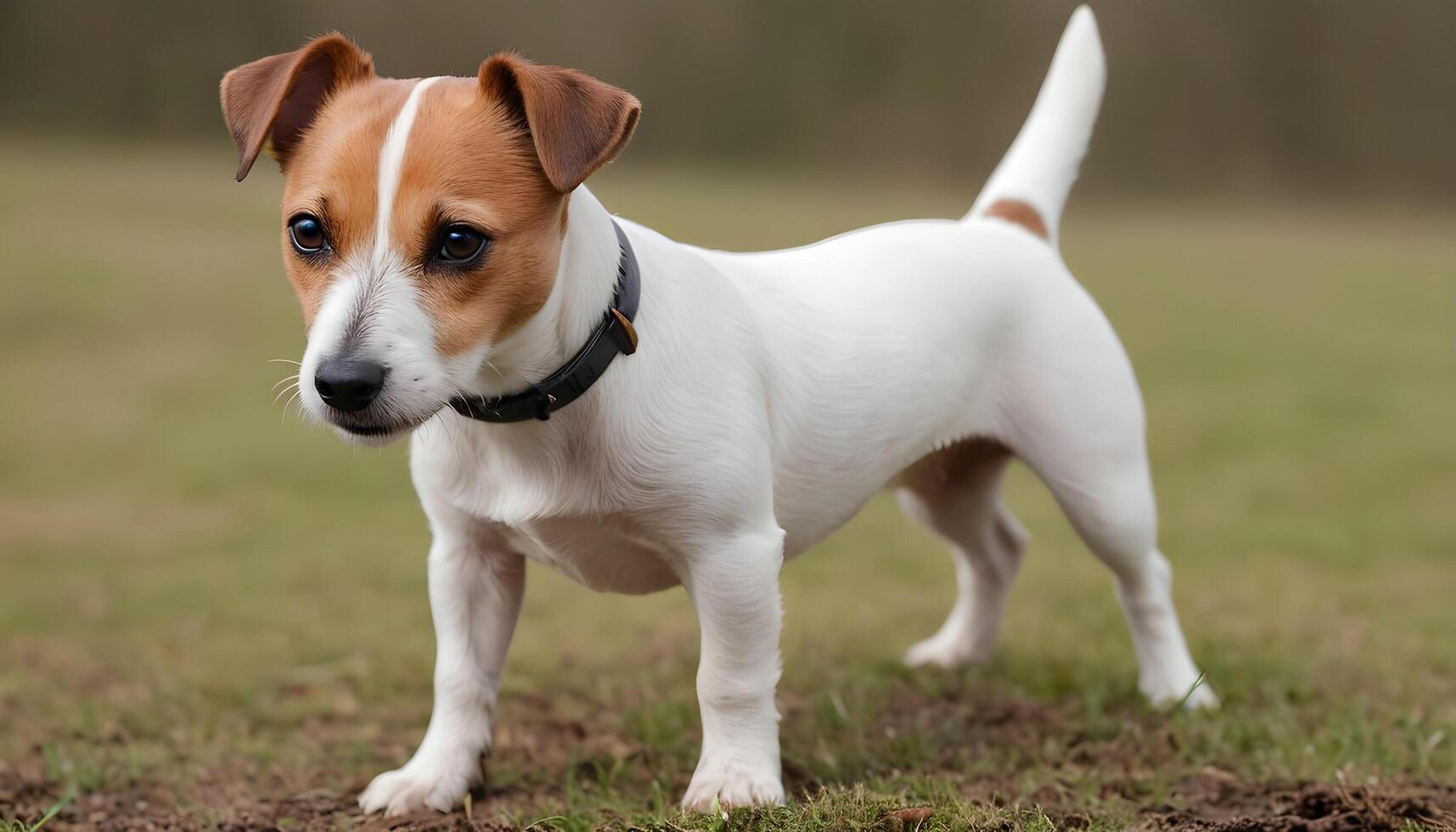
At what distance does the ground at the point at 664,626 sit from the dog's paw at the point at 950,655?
0.24ft

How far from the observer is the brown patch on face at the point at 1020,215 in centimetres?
443

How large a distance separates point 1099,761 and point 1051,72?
232cm

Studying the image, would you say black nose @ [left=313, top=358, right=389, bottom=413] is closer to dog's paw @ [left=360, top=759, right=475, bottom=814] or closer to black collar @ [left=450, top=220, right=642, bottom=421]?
black collar @ [left=450, top=220, right=642, bottom=421]

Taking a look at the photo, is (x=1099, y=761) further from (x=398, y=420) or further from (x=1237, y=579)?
(x=1237, y=579)

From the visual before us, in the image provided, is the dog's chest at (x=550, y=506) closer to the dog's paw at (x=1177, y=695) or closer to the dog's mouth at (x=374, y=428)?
the dog's mouth at (x=374, y=428)

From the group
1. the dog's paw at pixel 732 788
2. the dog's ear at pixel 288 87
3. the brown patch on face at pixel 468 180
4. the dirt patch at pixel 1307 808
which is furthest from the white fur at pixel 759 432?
the dirt patch at pixel 1307 808

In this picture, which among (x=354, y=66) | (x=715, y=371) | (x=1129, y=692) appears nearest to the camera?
(x=354, y=66)

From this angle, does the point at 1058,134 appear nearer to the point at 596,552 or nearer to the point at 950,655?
the point at 950,655

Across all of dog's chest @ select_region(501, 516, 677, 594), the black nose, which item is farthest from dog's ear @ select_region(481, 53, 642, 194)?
dog's chest @ select_region(501, 516, 677, 594)

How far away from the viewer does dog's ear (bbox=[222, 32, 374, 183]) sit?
2.97 metres

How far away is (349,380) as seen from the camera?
8.57 feet

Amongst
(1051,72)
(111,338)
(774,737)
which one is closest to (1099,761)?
(774,737)

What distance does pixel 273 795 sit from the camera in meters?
3.80

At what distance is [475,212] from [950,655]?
9.76 ft
